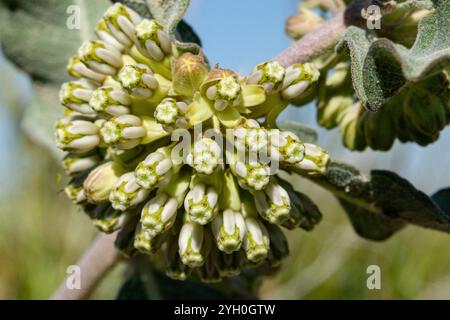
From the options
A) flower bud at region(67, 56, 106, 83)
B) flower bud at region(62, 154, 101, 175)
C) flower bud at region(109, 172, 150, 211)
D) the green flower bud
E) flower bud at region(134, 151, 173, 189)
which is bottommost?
the green flower bud

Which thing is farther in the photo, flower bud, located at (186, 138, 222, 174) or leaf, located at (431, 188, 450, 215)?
leaf, located at (431, 188, 450, 215)

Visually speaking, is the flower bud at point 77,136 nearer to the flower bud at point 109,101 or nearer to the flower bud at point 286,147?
the flower bud at point 109,101

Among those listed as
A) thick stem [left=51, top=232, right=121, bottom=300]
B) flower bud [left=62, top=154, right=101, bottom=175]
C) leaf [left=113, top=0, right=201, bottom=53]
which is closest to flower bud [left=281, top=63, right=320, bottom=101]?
leaf [left=113, top=0, right=201, bottom=53]

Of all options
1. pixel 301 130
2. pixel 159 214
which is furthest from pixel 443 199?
pixel 159 214

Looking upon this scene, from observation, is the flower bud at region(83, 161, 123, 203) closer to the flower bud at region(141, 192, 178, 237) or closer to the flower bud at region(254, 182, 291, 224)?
the flower bud at region(141, 192, 178, 237)

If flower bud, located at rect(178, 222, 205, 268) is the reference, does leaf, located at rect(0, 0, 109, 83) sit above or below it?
above
